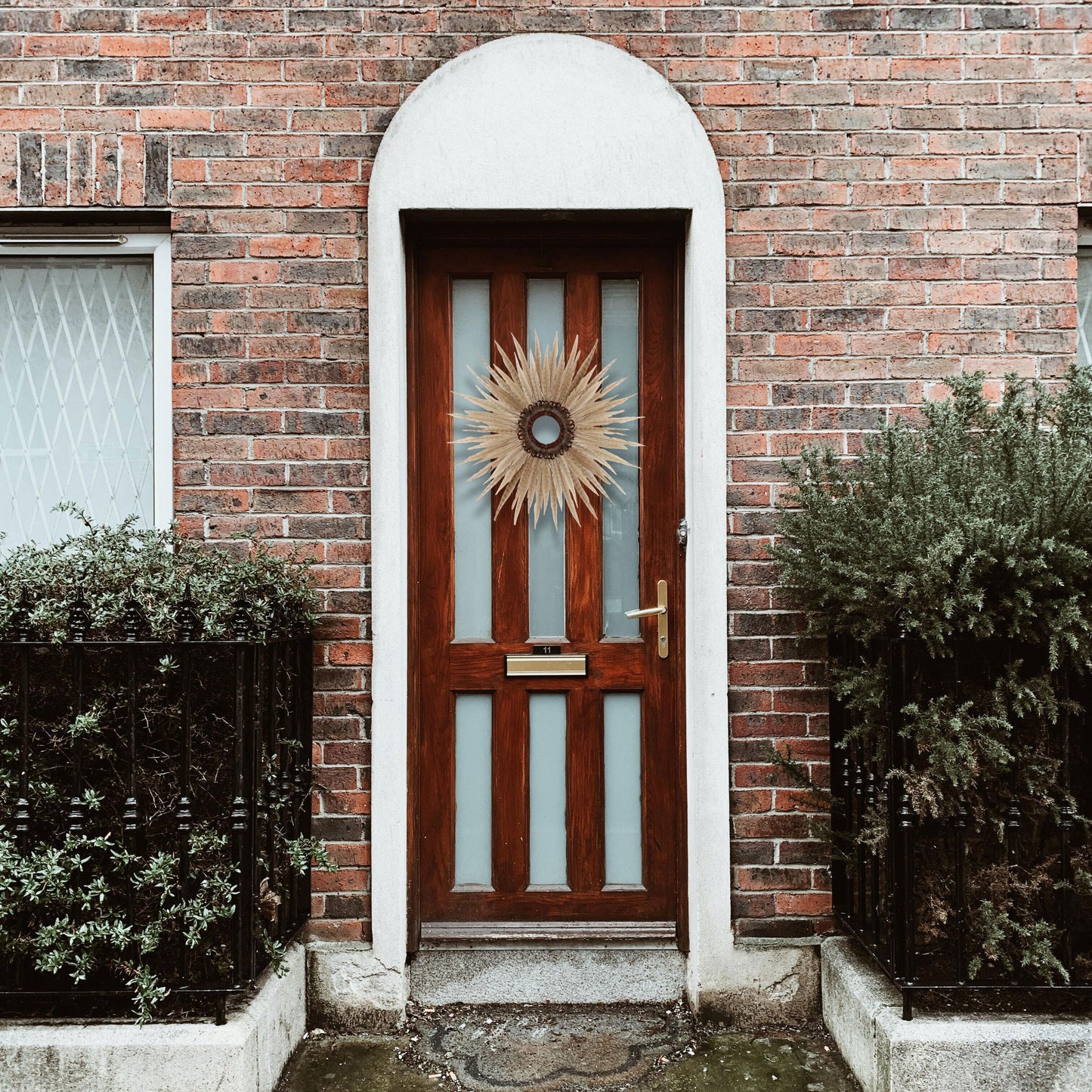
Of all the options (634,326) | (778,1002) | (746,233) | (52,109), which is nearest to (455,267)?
(634,326)

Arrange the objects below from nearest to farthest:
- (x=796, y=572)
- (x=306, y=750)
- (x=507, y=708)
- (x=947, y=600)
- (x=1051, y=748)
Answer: (x=947, y=600) < (x=1051, y=748) < (x=796, y=572) < (x=306, y=750) < (x=507, y=708)

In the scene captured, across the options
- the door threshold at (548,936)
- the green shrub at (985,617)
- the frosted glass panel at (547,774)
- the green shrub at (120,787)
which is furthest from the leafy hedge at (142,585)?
the green shrub at (985,617)

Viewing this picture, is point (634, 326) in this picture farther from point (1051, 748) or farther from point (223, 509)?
point (1051, 748)

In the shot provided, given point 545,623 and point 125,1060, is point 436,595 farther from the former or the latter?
point 125,1060

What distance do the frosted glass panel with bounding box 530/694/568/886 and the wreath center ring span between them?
0.91 metres

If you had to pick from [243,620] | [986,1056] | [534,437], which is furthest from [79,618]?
[986,1056]

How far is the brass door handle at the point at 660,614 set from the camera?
3.60m

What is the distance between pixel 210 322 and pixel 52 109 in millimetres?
938

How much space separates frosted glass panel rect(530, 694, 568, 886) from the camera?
364 centimetres

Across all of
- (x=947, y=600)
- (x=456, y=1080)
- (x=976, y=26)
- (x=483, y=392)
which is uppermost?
(x=976, y=26)

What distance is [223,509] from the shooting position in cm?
349

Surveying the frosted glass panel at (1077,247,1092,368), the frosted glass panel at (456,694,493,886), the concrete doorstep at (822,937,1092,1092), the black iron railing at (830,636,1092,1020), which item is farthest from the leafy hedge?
the frosted glass panel at (1077,247,1092,368)

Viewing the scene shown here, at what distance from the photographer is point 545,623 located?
12.0ft

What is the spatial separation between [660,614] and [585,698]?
16.5 inches
